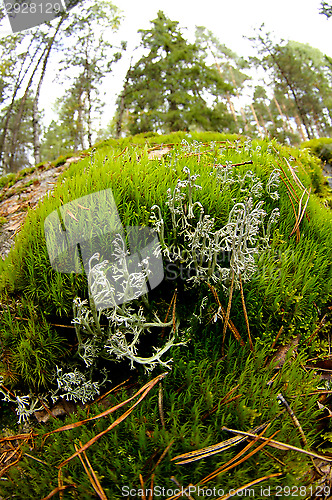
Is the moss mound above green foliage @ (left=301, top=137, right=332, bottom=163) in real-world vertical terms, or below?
below

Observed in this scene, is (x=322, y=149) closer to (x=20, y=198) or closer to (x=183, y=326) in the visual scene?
A: (x=183, y=326)

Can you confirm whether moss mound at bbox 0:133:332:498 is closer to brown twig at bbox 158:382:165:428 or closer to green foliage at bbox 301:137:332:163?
brown twig at bbox 158:382:165:428

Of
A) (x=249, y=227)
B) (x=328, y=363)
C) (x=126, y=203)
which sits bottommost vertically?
(x=328, y=363)

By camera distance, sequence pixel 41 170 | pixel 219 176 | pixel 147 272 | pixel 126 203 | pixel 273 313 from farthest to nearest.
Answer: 1. pixel 41 170
2. pixel 219 176
3. pixel 126 203
4. pixel 273 313
5. pixel 147 272

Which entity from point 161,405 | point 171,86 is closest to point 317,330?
point 161,405

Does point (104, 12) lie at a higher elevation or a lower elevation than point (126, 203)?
higher

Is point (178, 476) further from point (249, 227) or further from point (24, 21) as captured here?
point (24, 21)

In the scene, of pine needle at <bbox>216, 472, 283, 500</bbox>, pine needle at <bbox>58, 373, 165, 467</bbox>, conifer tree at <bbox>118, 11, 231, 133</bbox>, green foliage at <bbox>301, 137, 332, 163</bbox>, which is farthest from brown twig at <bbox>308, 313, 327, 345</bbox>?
conifer tree at <bbox>118, 11, 231, 133</bbox>

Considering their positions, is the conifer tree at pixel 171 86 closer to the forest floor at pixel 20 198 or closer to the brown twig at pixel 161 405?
the forest floor at pixel 20 198

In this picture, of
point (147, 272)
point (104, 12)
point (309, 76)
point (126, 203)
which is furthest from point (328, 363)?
point (309, 76)
